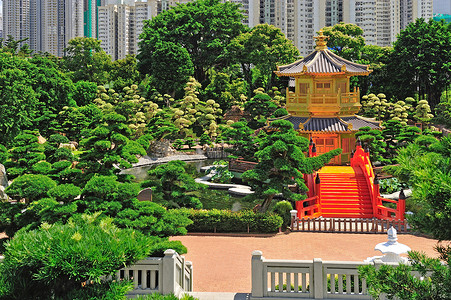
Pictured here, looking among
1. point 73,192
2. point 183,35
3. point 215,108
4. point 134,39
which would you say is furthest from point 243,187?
point 134,39

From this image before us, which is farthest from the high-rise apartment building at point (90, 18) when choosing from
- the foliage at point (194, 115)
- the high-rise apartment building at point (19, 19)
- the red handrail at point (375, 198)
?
the red handrail at point (375, 198)

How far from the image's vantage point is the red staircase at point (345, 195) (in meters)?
17.9

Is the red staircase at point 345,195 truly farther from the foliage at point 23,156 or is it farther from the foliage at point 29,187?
the foliage at point 29,187

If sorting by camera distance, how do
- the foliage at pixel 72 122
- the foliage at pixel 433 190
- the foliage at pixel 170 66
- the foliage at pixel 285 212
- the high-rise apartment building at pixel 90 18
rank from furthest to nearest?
1. the high-rise apartment building at pixel 90 18
2. the foliage at pixel 170 66
3. the foliage at pixel 72 122
4. the foliage at pixel 285 212
5. the foliage at pixel 433 190

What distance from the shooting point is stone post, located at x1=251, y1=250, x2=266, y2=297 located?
8.56m

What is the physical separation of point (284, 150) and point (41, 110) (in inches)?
911

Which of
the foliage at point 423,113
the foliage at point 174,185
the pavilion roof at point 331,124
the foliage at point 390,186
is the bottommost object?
the foliage at point 390,186

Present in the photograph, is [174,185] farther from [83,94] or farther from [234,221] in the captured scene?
[83,94]

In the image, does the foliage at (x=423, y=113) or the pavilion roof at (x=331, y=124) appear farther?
the foliage at (x=423, y=113)

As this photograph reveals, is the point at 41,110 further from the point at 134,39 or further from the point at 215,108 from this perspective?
the point at 134,39

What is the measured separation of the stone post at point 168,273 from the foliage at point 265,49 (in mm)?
33610

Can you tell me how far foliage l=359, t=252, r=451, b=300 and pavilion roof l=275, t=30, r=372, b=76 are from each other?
18.4 metres

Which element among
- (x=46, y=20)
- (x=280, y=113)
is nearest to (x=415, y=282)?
(x=280, y=113)

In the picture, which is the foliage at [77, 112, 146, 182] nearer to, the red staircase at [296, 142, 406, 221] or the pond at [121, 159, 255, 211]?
the red staircase at [296, 142, 406, 221]
